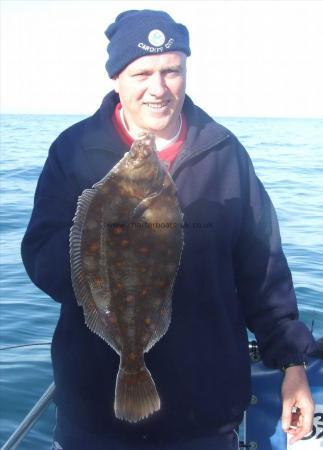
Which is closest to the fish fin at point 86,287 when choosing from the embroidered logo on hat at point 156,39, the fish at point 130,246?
the fish at point 130,246

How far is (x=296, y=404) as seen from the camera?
2906mm

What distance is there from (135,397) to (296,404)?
92 cm

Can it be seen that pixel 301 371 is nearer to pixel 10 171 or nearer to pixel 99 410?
pixel 99 410

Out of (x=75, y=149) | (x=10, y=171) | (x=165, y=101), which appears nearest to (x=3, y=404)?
(x=75, y=149)

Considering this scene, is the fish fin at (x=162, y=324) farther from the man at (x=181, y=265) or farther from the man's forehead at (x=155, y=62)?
the man's forehead at (x=155, y=62)

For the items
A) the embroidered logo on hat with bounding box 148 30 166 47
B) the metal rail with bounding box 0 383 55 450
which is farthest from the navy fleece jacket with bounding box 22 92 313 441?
the metal rail with bounding box 0 383 55 450

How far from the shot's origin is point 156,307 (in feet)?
7.91

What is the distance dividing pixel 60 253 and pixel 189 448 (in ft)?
3.68

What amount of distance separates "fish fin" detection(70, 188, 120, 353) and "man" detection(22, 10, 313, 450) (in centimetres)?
16

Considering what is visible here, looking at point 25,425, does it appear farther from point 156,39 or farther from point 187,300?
point 156,39

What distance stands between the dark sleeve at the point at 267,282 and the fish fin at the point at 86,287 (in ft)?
2.75

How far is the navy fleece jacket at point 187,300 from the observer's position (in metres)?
2.67

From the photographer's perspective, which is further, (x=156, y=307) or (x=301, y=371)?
(x=301, y=371)

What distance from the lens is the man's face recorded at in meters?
2.61
